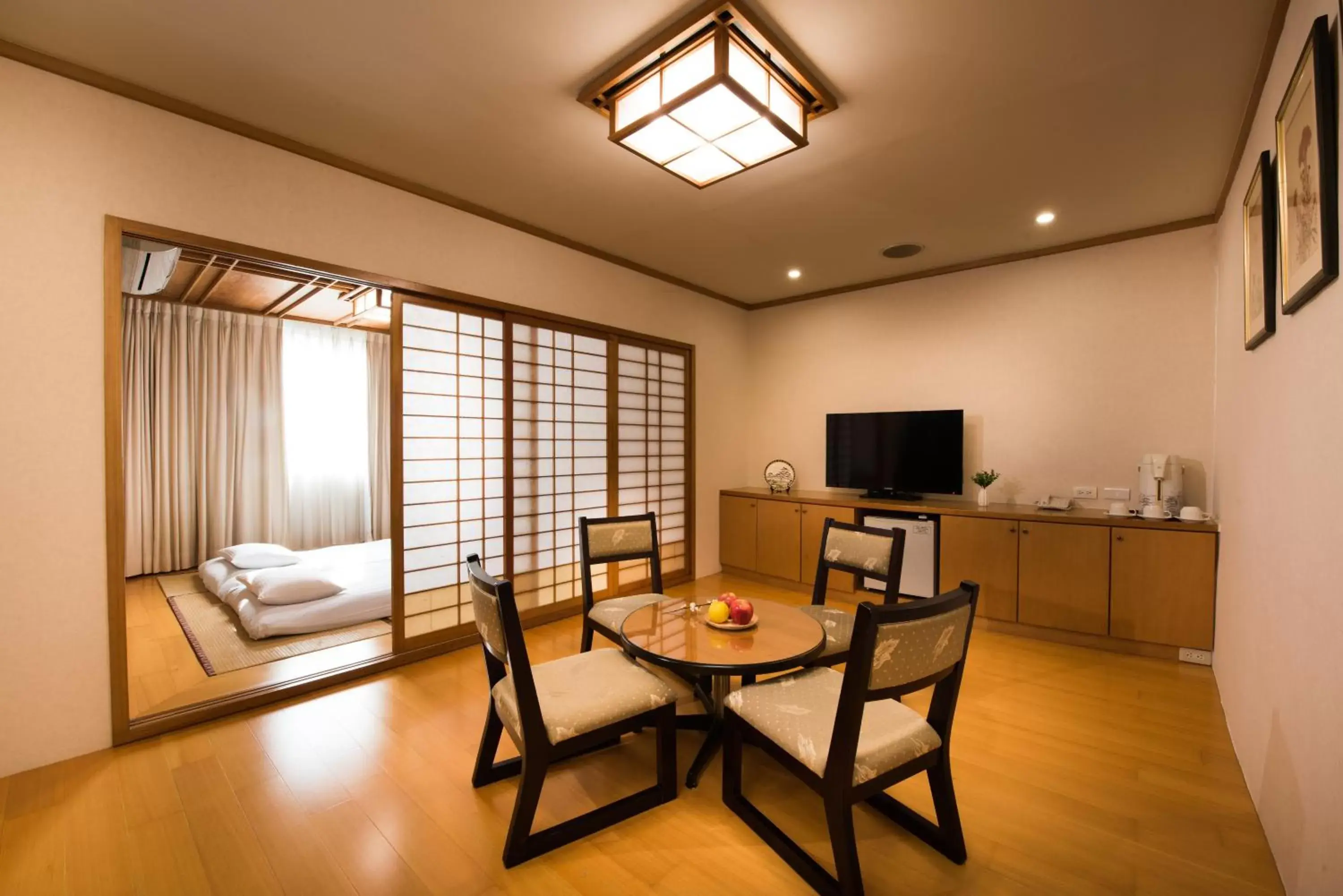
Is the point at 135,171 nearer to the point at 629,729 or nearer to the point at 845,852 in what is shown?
the point at 629,729

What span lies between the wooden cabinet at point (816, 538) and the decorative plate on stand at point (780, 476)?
506 mm

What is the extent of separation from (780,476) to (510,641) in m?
3.83

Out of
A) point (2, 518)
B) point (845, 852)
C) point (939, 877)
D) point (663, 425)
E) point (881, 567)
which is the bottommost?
point (939, 877)

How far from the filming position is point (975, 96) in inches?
86.7

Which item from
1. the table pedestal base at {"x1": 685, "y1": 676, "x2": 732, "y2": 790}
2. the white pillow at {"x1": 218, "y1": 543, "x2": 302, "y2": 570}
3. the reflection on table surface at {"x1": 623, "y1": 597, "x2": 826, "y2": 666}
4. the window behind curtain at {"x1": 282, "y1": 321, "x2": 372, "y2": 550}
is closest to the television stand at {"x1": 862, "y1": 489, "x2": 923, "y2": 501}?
the reflection on table surface at {"x1": 623, "y1": 597, "x2": 826, "y2": 666}

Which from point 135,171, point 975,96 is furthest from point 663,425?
point 135,171

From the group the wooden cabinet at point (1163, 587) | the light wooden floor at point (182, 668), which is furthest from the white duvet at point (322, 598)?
the wooden cabinet at point (1163, 587)

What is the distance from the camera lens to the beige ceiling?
1.82m

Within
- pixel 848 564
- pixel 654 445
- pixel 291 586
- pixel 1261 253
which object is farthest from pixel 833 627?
pixel 291 586

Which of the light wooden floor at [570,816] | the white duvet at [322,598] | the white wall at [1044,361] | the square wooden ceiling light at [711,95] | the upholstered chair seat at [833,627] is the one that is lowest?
the light wooden floor at [570,816]

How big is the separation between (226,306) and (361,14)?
4.50 m

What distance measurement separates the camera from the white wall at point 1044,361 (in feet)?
11.3

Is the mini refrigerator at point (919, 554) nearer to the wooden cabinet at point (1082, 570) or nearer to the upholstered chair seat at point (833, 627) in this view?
the wooden cabinet at point (1082, 570)

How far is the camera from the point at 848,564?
2.75 metres
